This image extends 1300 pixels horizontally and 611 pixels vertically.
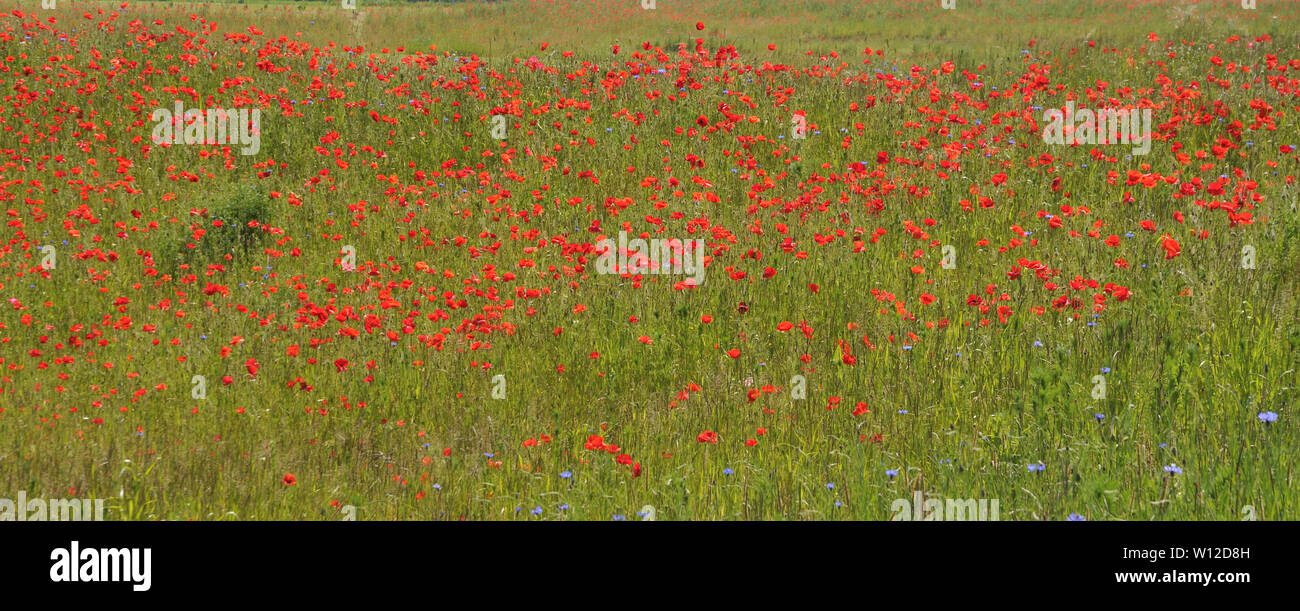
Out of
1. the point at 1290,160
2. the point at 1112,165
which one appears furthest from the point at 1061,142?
the point at 1290,160

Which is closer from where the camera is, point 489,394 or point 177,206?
point 489,394

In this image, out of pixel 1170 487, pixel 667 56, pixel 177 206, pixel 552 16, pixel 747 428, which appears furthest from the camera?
pixel 552 16

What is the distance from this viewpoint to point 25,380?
16.9 feet

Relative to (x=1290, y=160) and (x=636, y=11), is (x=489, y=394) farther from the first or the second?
(x=636, y=11)

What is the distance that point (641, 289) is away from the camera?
628 centimetres

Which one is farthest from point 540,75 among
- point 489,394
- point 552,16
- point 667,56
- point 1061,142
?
point 552,16

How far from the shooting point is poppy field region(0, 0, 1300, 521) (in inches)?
166

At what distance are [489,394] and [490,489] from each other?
37.0 inches

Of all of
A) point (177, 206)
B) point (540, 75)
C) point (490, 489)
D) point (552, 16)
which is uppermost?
point (552, 16)

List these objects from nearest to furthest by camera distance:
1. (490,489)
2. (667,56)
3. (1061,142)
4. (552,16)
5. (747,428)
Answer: (490,489)
(747,428)
(1061,142)
(667,56)
(552,16)

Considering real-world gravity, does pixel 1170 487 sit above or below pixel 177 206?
below

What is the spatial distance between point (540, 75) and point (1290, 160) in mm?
7409

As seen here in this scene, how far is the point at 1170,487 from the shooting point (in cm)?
375

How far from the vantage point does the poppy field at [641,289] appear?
4.21m
